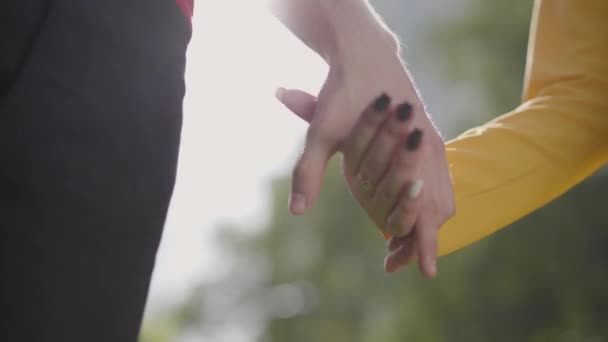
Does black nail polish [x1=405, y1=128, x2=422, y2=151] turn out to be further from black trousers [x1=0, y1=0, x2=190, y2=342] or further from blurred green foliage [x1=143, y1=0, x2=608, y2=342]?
blurred green foliage [x1=143, y1=0, x2=608, y2=342]

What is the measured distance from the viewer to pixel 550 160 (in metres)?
1.91

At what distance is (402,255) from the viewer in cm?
142

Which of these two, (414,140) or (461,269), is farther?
(461,269)

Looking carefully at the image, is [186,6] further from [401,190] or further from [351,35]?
[401,190]

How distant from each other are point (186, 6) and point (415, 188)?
358mm

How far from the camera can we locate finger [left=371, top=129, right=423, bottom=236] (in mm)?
1242

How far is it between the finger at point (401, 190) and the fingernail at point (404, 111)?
20 millimetres

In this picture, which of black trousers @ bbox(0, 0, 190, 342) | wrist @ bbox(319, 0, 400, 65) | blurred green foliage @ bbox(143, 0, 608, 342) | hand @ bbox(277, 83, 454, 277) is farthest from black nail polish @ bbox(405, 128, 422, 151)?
blurred green foliage @ bbox(143, 0, 608, 342)

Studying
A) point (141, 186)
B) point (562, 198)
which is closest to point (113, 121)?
point (141, 186)

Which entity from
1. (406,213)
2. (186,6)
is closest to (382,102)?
(406,213)

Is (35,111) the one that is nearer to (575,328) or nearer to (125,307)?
(125,307)

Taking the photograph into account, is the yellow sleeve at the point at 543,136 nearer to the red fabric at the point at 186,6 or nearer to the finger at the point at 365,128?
the finger at the point at 365,128

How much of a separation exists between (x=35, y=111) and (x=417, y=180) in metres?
0.49

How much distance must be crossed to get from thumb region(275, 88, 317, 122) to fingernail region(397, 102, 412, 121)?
4.9 inches
